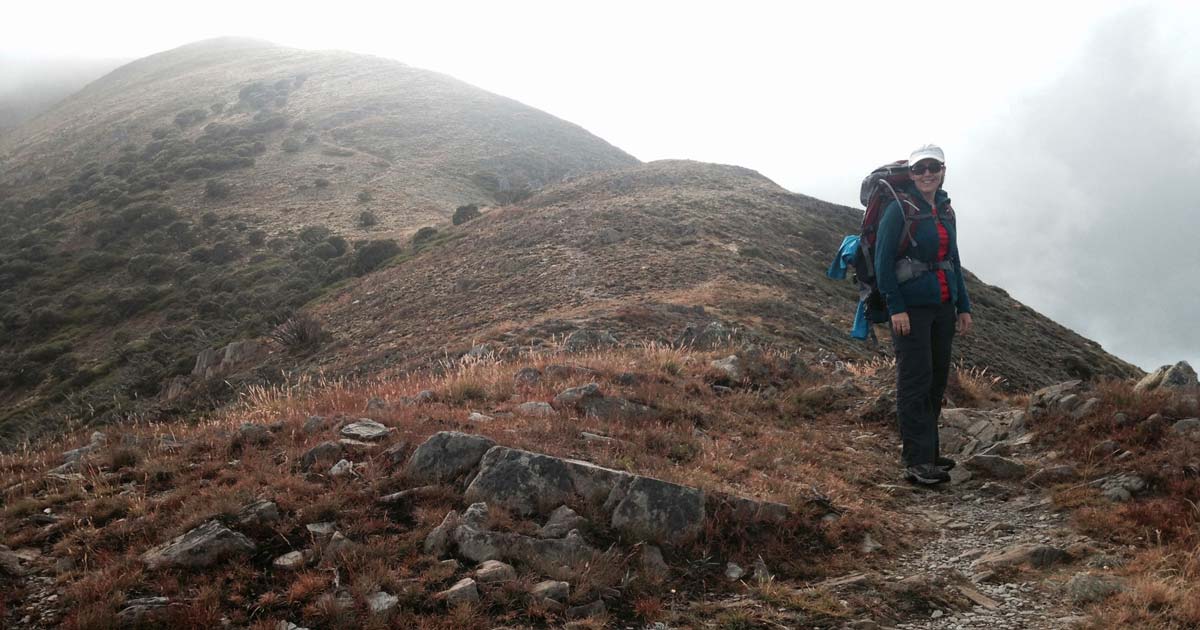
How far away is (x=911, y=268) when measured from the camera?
641 centimetres

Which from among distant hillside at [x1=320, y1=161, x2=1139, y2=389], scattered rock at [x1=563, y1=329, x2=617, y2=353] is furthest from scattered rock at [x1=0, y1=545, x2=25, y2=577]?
distant hillside at [x1=320, y1=161, x2=1139, y2=389]

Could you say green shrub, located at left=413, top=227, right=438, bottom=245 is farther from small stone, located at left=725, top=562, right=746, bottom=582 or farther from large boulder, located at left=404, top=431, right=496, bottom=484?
small stone, located at left=725, top=562, right=746, bottom=582

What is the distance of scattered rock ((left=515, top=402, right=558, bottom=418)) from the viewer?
681 cm

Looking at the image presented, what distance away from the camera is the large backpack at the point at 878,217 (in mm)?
6426

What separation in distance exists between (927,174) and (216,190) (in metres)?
41.3

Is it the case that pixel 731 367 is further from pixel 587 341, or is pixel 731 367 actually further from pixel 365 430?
pixel 365 430

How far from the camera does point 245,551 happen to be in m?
4.33

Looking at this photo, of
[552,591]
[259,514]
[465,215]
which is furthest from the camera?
[465,215]

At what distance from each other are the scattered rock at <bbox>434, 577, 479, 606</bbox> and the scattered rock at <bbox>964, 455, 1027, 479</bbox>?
506 centimetres

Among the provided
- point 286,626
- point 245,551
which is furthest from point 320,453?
point 286,626

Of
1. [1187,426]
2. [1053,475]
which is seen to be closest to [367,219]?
[1053,475]

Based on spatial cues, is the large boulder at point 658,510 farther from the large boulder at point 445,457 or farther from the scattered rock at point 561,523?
the large boulder at point 445,457

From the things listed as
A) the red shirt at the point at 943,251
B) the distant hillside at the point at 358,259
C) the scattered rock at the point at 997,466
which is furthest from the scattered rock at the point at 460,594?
A: the distant hillside at the point at 358,259

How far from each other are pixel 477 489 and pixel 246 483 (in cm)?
163
